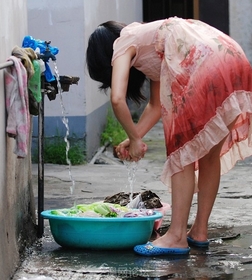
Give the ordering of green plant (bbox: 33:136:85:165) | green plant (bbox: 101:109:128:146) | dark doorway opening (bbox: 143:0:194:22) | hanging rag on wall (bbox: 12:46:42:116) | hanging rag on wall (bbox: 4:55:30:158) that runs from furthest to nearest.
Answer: dark doorway opening (bbox: 143:0:194:22), green plant (bbox: 101:109:128:146), green plant (bbox: 33:136:85:165), hanging rag on wall (bbox: 12:46:42:116), hanging rag on wall (bbox: 4:55:30:158)

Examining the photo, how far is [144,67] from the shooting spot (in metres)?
4.71

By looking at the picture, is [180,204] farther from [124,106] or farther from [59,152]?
[59,152]

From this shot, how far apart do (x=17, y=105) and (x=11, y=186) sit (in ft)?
1.81

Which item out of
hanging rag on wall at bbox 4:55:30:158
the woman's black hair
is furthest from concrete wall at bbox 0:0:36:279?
the woman's black hair

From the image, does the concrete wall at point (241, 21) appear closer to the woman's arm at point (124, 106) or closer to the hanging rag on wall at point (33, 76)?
the woman's arm at point (124, 106)

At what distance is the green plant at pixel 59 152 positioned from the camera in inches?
351

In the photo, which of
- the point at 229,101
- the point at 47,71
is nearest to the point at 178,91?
the point at 229,101

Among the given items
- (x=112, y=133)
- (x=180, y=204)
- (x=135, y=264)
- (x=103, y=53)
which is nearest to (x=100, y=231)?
(x=135, y=264)

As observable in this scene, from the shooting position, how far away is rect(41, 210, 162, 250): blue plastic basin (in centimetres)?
449

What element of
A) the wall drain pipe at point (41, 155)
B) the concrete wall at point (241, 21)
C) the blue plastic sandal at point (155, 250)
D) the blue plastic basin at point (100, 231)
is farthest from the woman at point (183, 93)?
the concrete wall at point (241, 21)

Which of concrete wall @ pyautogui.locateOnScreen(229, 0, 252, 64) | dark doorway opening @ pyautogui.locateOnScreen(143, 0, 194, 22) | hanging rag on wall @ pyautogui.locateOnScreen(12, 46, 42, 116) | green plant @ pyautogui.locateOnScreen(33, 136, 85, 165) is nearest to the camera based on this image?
hanging rag on wall @ pyautogui.locateOnScreen(12, 46, 42, 116)

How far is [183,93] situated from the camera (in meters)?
4.50

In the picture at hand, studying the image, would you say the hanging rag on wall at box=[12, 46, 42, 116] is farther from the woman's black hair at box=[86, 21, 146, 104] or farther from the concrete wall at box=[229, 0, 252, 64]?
the concrete wall at box=[229, 0, 252, 64]

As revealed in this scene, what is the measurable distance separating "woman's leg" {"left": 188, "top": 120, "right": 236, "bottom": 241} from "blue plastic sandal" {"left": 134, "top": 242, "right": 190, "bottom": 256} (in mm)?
250
